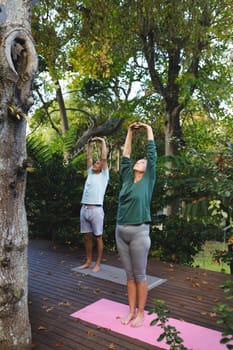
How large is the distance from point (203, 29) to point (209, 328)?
5736 mm

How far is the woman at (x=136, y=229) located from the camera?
111 inches

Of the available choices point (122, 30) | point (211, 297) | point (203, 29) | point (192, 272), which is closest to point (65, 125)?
point (122, 30)

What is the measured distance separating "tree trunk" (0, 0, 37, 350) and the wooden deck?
0.40 meters

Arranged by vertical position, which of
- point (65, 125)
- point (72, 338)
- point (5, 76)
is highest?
point (65, 125)

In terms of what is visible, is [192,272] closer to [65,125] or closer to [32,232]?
[32,232]

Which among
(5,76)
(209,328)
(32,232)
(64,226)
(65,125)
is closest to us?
(5,76)

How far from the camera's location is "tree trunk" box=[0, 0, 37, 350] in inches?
91.9

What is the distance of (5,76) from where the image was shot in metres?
2.30

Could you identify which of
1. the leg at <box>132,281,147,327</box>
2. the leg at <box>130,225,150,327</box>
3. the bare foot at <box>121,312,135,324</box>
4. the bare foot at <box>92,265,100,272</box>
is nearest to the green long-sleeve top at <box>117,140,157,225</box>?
the leg at <box>130,225,150,327</box>

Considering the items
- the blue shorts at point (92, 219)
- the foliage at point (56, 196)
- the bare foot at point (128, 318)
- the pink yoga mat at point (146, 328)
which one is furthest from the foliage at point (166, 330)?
the foliage at point (56, 196)

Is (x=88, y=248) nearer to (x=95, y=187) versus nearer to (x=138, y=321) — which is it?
(x=95, y=187)

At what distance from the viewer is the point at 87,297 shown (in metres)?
3.61

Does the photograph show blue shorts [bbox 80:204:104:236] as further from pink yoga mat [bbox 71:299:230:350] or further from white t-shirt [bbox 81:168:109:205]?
pink yoga mat [bbox 71:299:230:350]

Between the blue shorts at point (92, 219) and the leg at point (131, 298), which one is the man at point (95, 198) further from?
the leg at point (131, 298)
